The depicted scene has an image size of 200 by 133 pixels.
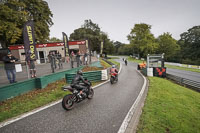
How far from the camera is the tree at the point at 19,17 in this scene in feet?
50.8

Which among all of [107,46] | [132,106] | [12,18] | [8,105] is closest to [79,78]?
[132,106]

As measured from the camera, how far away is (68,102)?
13.4ft

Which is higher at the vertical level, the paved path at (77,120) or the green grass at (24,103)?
the green grass at (24,103)

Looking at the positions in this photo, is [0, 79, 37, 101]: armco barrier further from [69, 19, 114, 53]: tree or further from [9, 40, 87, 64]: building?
[69, 19, 114, 53]: tree

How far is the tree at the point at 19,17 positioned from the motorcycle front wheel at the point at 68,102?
1871cm

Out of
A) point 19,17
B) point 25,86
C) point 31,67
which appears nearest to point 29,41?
point 31,67

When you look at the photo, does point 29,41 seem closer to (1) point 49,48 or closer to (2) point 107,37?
(1) point 49,48

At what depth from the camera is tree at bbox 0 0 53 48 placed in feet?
50.8

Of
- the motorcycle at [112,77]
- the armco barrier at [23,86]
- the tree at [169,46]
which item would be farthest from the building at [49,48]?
the tree at [169,46]

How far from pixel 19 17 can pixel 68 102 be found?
20.9 m

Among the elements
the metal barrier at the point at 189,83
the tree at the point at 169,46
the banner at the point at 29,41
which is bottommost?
the metal barrier at the point at 189,83

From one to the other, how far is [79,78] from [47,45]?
20.6 meters

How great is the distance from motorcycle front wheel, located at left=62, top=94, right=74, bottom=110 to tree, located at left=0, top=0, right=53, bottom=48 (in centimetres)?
1871

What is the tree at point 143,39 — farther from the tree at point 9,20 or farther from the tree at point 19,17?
the tree at point 9,20
